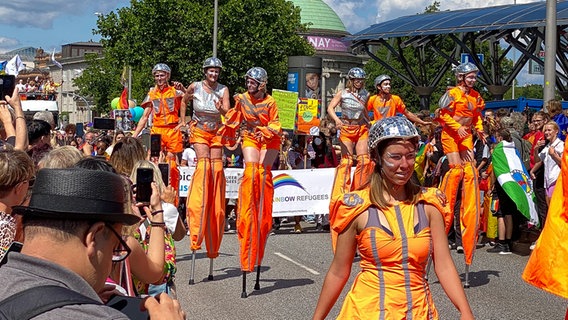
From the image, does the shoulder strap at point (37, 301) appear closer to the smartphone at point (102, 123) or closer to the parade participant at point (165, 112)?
the parade participant at point (165, 112)

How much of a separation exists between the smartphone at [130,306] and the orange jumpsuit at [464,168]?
8432 millimetres

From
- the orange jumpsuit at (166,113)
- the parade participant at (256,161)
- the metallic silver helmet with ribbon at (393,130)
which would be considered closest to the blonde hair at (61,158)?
the metallic silver helmet with ribbon at (393,130)

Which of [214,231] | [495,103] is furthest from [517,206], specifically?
[495,103]

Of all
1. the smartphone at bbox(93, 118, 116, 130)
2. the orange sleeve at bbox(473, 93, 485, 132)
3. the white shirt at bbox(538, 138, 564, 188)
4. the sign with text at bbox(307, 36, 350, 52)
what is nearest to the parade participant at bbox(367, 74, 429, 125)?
the orange sleeve at bbox(473, 93, 485, 132)

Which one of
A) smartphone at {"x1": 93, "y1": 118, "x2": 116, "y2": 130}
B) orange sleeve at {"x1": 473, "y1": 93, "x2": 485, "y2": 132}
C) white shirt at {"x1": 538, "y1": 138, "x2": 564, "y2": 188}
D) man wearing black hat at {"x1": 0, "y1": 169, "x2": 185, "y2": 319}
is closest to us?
man wearing black hat at {"x1": 0, "y1": 169, "x2": 185, "y2": 319}

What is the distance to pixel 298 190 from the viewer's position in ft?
56.2

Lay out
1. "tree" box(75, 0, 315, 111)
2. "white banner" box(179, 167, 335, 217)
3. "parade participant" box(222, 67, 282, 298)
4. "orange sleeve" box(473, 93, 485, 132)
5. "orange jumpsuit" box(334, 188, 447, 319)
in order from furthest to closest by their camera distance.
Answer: "tree" box(75, 0, 315, 111) → "white banner" box(179, 167, 335, 217) → "orange sleeve" box(473, 93, 485, 132) → "parade participant" box(222, 67, 282, 298) → "orange jumpsuit" box(334, 188, 447, 319)

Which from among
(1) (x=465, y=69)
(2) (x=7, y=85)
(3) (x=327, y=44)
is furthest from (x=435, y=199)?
(3) (x=327, y=44)

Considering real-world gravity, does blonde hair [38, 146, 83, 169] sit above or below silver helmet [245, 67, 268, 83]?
below

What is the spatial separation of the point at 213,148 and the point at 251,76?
1.11 meters

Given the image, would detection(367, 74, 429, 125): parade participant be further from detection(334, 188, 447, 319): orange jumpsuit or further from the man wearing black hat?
the man wearing black hat

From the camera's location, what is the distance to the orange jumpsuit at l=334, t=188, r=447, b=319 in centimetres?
479

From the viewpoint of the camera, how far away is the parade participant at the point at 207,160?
11188mm

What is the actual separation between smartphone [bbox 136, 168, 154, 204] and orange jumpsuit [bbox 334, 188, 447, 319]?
3.31ft
